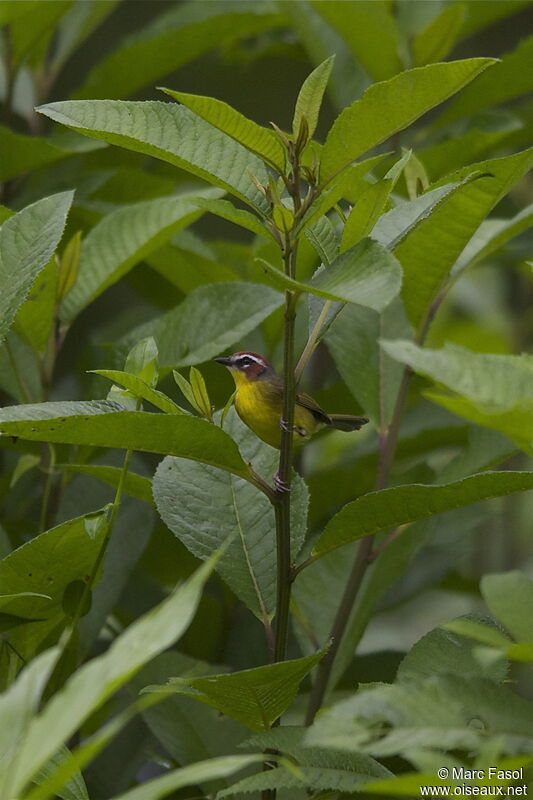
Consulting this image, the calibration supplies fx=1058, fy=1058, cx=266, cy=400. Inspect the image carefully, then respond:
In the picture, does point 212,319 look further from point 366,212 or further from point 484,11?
point 484,11

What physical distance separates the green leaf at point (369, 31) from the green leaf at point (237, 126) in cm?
93

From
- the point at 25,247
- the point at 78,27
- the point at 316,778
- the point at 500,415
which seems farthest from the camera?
the point at 78,27

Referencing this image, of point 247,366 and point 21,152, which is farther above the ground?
point 21,152

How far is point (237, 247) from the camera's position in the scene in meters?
1.73

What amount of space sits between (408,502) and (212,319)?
1.55 feet

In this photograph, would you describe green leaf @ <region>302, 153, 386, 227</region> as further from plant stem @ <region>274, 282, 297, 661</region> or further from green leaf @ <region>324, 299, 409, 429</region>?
green leaf @ <region>324, 299, 409, 429</region>

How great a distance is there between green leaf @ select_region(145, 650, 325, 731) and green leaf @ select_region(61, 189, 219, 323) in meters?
0.62

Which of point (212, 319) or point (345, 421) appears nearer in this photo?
point (212, 319)

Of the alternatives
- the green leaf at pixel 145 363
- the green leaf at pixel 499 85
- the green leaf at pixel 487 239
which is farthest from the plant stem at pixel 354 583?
the green leaf at pixel 499 85

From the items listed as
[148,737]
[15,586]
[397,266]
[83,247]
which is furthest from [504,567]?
[397,266]

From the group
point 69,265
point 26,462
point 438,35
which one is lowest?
point 26,462

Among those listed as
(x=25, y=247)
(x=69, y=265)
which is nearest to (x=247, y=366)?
(x=69, y=265)

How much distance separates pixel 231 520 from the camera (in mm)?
1128

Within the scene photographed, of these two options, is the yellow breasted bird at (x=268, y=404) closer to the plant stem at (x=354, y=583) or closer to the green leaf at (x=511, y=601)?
the plant stem at (x=354, y=583)
